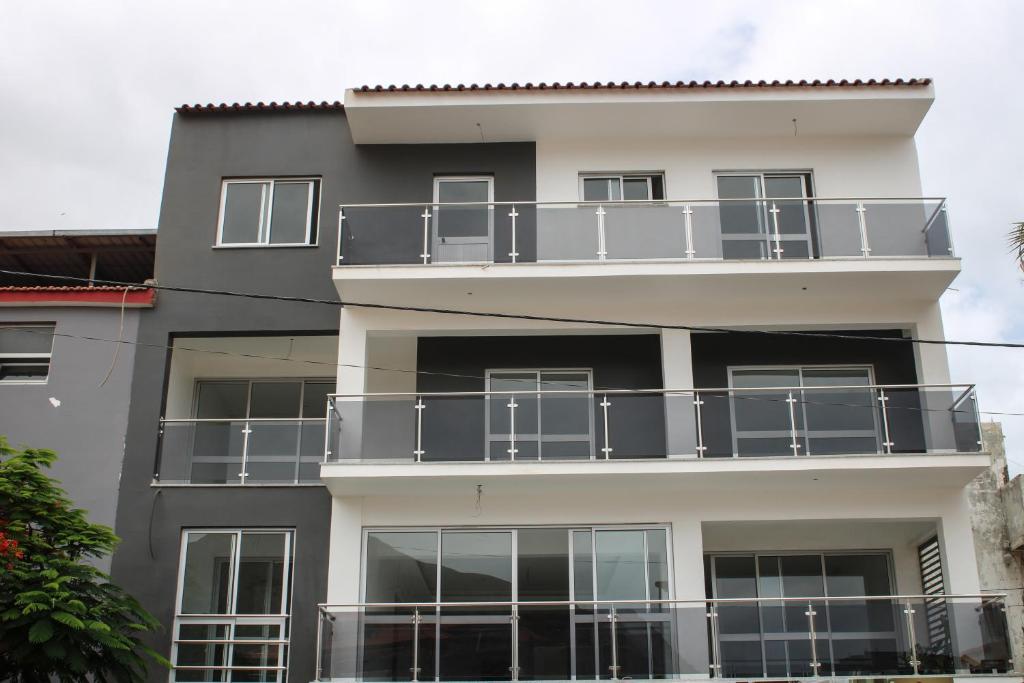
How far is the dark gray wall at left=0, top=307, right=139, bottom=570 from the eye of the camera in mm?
17656

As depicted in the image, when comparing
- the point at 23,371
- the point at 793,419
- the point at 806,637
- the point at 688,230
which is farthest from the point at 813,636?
the point at 23,371

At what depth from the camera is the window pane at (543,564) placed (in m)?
17.0

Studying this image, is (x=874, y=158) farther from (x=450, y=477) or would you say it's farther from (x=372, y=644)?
(x=372, y=644)

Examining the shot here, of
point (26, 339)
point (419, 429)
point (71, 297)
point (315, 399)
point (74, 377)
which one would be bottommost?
point (419, 429)

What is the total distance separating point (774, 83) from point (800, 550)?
7.38 meters

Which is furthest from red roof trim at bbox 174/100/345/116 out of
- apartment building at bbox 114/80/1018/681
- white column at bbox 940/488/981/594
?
white column at bbox 940/488/981/594

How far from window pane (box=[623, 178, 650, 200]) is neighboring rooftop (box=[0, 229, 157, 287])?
8.06 meters

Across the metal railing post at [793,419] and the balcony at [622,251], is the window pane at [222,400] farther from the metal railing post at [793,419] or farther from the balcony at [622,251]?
the metal railing post at [793,419]

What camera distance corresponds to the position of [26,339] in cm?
1856

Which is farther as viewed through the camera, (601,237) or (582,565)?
(601,237)

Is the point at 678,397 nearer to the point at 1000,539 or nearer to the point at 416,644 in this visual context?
the point at 416,644

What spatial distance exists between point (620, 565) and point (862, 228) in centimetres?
629

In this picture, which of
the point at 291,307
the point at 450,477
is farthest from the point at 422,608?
the point at 291,307

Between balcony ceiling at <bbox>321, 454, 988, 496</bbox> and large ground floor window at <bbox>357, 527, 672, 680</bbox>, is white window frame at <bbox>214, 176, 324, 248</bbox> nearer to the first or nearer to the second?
balcony ceiling at <bbox>321, 454, 988, 496</bbox>
